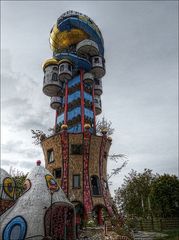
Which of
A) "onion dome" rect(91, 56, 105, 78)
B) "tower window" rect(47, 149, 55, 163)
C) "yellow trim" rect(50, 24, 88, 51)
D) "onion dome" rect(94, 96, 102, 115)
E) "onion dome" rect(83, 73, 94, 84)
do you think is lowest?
"tower window" rect(47, 149, 55, 163)

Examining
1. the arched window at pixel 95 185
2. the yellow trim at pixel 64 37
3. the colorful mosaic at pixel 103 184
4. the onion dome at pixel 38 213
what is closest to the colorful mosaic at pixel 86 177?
the arched window at pixel 95 185

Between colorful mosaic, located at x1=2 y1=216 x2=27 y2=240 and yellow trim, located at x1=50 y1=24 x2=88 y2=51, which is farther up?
yellow trim, located at x1=50 y1=24 x2=88 y2=51

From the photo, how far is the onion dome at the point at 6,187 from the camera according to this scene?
1391 cm

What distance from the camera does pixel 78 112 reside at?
2692cm

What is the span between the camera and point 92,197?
2188cm

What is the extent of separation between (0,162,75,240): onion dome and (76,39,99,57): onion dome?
16599 millimetres

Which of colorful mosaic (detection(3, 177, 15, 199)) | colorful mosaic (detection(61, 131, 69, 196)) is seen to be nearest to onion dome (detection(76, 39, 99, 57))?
colorful mosaic (detection(61, 131, 69, 196))

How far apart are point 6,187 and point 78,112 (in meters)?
13.8

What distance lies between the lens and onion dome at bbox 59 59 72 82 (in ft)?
91.4

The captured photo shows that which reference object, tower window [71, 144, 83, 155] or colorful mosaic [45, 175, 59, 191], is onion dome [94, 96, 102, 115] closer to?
tower window [71, 144, 83, 155]

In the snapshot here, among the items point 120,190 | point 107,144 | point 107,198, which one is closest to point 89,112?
point 107,144

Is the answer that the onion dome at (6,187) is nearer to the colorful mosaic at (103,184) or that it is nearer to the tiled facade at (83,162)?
the tiled facade at (83,162)

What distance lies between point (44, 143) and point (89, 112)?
5518 millimetres

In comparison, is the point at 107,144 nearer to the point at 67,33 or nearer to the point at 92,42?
the point at 92,42
